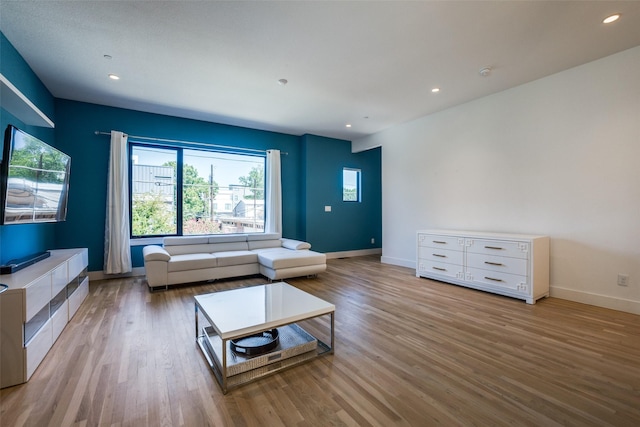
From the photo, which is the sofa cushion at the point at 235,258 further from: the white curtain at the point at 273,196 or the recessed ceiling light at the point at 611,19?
the recessed ceiling light at the point at 611,19

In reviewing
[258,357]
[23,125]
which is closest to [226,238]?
[23,125]

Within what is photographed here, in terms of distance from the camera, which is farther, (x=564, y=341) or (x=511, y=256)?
(x=511, y=256)

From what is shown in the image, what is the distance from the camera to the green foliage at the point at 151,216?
481 cm

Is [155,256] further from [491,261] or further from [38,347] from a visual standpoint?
[491,261]

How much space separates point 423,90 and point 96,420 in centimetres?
459

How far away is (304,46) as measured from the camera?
2.84 meters

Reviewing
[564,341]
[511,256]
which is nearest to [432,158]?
[511,256]

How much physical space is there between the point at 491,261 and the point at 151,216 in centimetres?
542

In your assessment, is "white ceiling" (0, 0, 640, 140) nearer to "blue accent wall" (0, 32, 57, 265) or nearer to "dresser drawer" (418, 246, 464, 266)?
"blue accent wall" (0, 32, 57, 265)

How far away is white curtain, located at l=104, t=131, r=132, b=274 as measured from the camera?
14.3 feet

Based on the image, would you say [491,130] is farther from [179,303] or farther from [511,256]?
[179,303]

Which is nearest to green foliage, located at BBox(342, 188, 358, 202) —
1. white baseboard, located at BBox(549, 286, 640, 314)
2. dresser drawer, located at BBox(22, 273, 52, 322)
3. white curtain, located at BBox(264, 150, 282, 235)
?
white curtain, located at BBox(264, 150, 282, 235)

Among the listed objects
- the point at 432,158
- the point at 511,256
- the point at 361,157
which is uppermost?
the point at 361,157

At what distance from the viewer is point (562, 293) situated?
348cm
